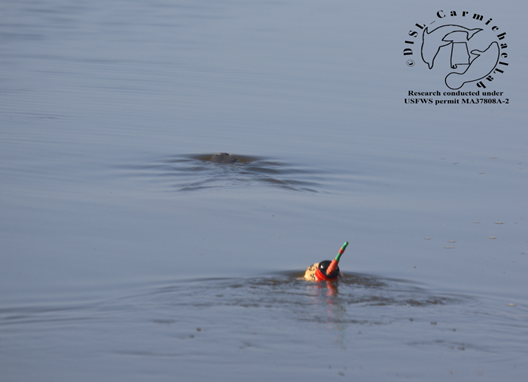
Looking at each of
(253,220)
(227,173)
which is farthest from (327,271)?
(227,173)

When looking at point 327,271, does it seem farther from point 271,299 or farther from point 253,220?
point 253,220

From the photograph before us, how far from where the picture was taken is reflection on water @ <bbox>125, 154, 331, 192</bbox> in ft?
45.4

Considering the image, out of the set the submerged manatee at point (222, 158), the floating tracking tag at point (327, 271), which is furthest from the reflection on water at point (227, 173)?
the floating tracking tag at point (327, 271)

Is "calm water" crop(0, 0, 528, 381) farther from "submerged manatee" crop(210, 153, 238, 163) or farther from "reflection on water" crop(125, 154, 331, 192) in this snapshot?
"submerged manatee" crop(210, 153, 238, 163)

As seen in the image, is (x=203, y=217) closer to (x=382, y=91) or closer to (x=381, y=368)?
(x=381, y=368)

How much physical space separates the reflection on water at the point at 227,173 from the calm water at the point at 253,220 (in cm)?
6

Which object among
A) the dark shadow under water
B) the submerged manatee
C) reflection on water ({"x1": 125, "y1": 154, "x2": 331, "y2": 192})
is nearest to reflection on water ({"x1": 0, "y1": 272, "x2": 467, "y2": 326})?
the dark shadow under water

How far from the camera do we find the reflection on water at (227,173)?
1383cm

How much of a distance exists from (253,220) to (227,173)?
2.65 m

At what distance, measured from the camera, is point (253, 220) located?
11.9m

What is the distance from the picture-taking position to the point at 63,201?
1221 centimetres

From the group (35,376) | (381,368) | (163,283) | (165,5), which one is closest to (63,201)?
(163,283)

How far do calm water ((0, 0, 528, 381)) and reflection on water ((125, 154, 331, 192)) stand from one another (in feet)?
0.19

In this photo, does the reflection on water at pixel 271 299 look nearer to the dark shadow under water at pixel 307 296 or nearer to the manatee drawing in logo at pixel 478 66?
the dark shadow under water at pixel 307 296
